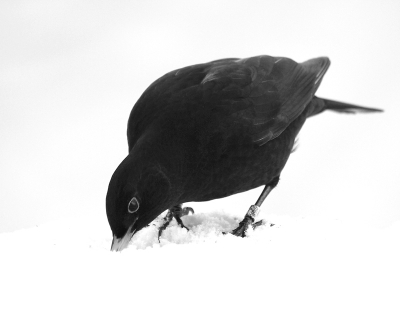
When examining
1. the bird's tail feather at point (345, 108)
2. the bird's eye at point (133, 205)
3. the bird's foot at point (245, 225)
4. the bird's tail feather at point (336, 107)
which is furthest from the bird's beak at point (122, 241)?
the bird's tail feather at point (345, 108)

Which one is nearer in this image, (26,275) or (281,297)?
(281,297)

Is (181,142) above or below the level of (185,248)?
above

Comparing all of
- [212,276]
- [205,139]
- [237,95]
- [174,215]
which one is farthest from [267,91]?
[212,276]

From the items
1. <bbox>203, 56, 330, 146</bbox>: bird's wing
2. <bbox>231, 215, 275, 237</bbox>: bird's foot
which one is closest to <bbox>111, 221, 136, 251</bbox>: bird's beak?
<bbox>231, 215, 275, 237</bbox>: bird's foot

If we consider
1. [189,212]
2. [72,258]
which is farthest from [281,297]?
[189,212]

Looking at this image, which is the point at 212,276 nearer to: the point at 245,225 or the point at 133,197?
the point at 133,197

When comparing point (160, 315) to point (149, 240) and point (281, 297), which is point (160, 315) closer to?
point (281, 297)

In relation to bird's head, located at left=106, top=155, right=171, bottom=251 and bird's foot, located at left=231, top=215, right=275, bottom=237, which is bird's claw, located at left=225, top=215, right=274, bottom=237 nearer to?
bird's foot, located at left=231, top=215, right=275, bottom=237
